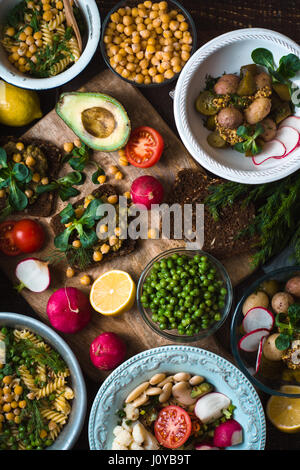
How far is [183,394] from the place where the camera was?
97.9 inches

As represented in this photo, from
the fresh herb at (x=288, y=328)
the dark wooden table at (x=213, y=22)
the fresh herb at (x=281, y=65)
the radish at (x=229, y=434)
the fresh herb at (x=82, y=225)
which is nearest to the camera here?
the fresh herb at (x=288, y=328)

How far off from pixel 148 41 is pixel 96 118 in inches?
21.2

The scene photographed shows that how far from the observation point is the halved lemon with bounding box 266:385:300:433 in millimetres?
2500

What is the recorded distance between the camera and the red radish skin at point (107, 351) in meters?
2.44

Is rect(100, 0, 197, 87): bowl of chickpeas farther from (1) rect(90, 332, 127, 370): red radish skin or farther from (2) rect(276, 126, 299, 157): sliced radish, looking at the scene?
(1) rect(90, 332, 127, 370): red radish skin

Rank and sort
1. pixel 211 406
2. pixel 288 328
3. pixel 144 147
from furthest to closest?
pixel 144 147 < pixel 211 406 < pixel 288 328

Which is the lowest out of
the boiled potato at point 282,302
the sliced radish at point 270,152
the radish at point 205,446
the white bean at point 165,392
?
the radish at point 205,446

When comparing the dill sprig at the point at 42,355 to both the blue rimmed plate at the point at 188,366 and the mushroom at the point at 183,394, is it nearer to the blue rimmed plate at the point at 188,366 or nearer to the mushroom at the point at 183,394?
the blue rimmed plate at the point at 188,366

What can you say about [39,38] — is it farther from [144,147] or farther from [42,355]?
[42,355]

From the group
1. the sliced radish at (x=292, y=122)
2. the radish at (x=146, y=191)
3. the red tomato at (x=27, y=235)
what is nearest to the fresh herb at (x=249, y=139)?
the sliced radish at (x=292, y=122)

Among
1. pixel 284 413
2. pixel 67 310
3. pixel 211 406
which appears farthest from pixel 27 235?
pixel 284 413

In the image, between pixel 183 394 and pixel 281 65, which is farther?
pixel 183 394

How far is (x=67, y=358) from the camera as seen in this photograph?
2490mm

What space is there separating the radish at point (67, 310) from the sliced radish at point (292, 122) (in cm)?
143
